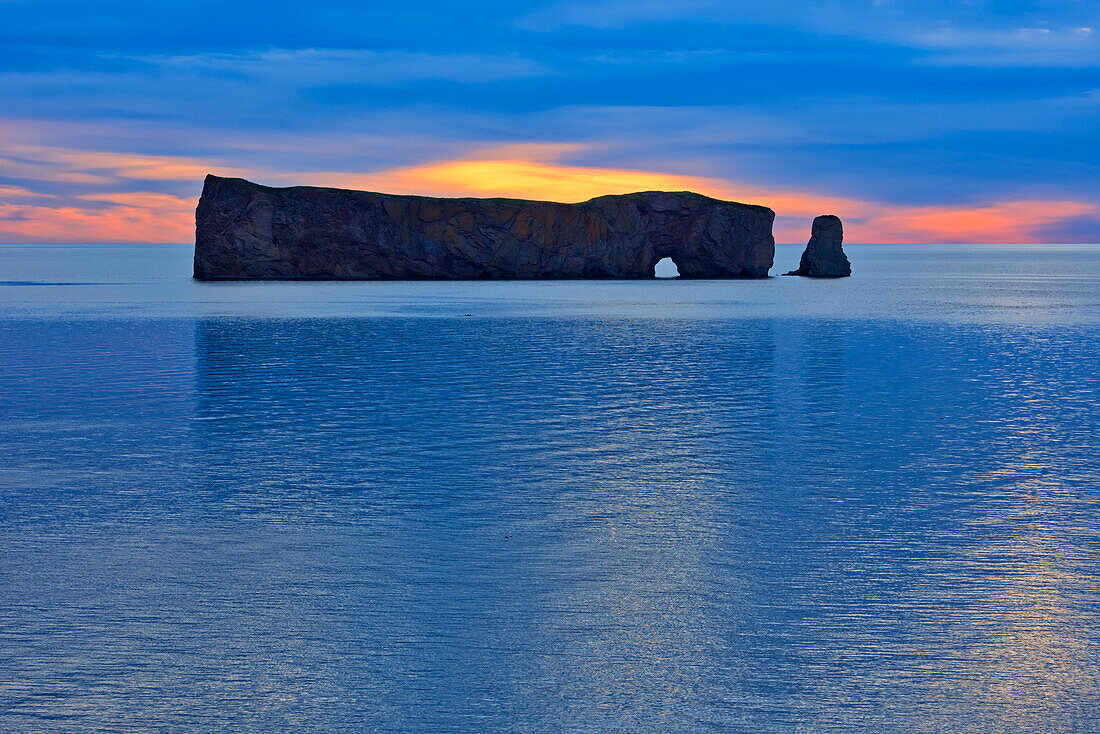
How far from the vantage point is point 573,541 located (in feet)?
34.7

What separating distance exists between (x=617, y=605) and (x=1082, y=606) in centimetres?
377

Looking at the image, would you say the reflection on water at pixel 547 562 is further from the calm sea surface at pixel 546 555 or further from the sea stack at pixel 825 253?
the sea stack at pixel 825 253

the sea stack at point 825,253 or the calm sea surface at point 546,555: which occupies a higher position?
the sea stack at point 825,253

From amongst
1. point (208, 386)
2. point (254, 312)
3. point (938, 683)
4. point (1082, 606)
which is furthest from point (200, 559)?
point (254, 312)

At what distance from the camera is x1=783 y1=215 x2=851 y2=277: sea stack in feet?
429

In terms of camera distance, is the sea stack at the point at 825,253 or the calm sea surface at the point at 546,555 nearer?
the calm sea surface at the point at 546,555

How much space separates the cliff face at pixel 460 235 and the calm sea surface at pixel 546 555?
79604 millimetres

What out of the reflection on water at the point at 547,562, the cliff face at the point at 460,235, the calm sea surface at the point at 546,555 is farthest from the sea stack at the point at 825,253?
the reflection on water at the point at 547,562

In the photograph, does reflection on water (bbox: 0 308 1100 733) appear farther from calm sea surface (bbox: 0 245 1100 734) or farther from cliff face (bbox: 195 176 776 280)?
cliff face (bbox: 195 176 776 280)

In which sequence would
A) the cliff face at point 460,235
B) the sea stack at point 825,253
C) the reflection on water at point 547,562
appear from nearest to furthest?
the reflection on water at point 547,562 → the cliff face at point 460,235 → the sea stack at point 825,253

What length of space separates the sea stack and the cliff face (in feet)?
36.9

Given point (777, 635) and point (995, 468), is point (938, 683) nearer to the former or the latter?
point (777, 635)

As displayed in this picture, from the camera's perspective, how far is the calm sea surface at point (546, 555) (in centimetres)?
673

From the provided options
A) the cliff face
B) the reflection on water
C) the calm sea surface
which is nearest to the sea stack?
the cliff face
